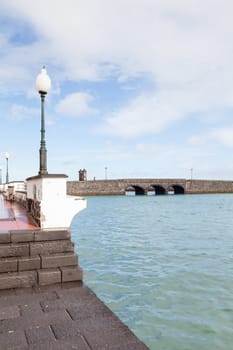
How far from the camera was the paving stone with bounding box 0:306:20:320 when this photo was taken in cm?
374

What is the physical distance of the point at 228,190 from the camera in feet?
310

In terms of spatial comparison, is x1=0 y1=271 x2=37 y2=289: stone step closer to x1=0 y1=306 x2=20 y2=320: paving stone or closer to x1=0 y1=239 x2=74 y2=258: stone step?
x1=0 y1=239 x2=74 y2=258: stone step

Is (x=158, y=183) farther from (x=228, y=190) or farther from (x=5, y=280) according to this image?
(x=5, y=280)

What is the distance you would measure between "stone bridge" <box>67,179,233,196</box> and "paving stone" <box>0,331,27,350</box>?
245 feet

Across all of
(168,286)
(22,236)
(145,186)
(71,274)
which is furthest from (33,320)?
(145,186)

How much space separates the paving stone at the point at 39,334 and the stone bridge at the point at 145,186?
7455 cm

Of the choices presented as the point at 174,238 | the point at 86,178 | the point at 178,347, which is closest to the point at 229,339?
the point at 178,347

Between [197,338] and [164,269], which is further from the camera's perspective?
[164,269]

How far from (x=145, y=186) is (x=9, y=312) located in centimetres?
8064

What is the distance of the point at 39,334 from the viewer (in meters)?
3.31

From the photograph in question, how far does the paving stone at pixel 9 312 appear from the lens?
3736 mm

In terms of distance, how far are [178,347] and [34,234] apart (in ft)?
9.73

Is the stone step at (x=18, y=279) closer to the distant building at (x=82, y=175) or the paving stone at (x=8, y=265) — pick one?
the paving stone at (x=8, y=265)

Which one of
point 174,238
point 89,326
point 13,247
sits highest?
point 13,247
